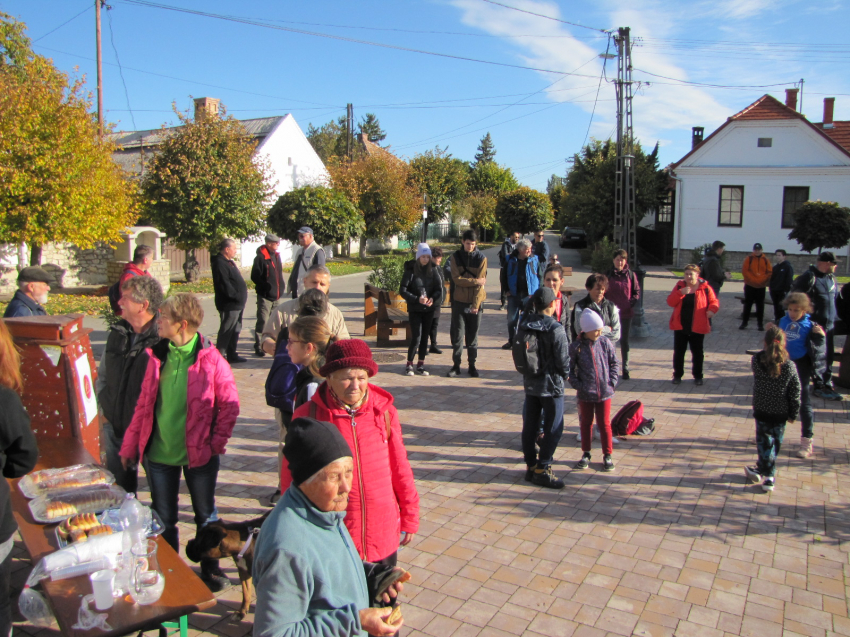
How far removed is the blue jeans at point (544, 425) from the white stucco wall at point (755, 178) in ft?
89.6

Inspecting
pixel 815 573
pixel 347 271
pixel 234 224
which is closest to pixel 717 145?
pixel 347 271

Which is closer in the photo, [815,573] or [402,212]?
[815,573]

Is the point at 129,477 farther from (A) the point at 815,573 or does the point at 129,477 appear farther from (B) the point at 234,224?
(B) the point at 234,224

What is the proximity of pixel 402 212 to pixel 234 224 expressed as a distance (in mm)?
14276

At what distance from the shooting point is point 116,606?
8.14 feet

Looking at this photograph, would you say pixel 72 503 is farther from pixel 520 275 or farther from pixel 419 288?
pixel 520 275

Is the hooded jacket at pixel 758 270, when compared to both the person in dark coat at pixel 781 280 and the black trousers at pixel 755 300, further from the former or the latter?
the person in dark coat at pixel 781 280

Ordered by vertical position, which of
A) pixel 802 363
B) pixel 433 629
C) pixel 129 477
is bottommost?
pixel 433 629

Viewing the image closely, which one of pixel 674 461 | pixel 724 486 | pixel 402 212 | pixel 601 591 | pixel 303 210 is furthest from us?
pixel 402 212

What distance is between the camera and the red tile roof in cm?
2962

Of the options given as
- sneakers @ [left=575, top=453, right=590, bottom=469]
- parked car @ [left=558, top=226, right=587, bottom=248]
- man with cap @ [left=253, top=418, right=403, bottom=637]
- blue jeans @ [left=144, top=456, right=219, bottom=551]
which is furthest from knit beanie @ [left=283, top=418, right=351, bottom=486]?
parked car @ [left=558, top=226, right=587, bottom=248]

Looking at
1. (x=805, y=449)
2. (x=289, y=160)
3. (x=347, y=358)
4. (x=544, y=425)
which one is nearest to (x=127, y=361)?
(x=347, y=358)

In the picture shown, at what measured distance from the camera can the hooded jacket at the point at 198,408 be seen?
3.55m

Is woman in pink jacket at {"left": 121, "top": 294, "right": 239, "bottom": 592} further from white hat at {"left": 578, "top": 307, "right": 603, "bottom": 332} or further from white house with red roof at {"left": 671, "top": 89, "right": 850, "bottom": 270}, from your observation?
white house with red roof at {"left": 671, "top": 89, "right": 850, "bottom": 270}
